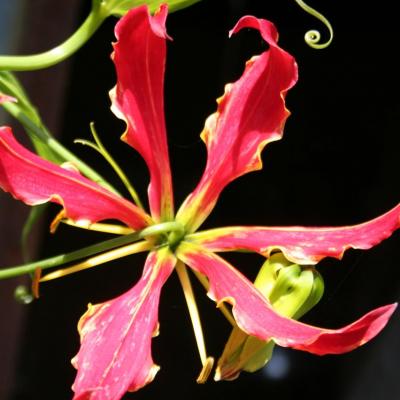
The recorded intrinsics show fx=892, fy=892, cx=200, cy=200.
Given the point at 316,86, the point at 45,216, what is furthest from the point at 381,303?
the point at 45,216

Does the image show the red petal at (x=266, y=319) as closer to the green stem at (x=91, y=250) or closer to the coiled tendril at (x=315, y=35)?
the green stem at (x=91, y=250)

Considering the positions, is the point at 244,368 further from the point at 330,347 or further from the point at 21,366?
the point at 21,366

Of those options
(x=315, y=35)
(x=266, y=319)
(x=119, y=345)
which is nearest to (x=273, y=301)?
(x=266, y=319)

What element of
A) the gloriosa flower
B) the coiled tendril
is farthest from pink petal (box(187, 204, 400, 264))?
the coiled tendril

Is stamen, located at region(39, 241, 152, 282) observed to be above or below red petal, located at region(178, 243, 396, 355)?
above

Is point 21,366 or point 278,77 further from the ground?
point 278,77

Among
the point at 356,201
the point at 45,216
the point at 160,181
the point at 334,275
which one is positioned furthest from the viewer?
the point at 45,216

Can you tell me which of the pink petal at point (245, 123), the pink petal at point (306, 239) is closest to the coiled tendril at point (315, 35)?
the pink petal at point (245, 123)

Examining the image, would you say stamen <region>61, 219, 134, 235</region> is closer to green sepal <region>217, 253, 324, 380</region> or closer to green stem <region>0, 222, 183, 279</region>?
green stem <region>0, 222, 183, 279</region>
